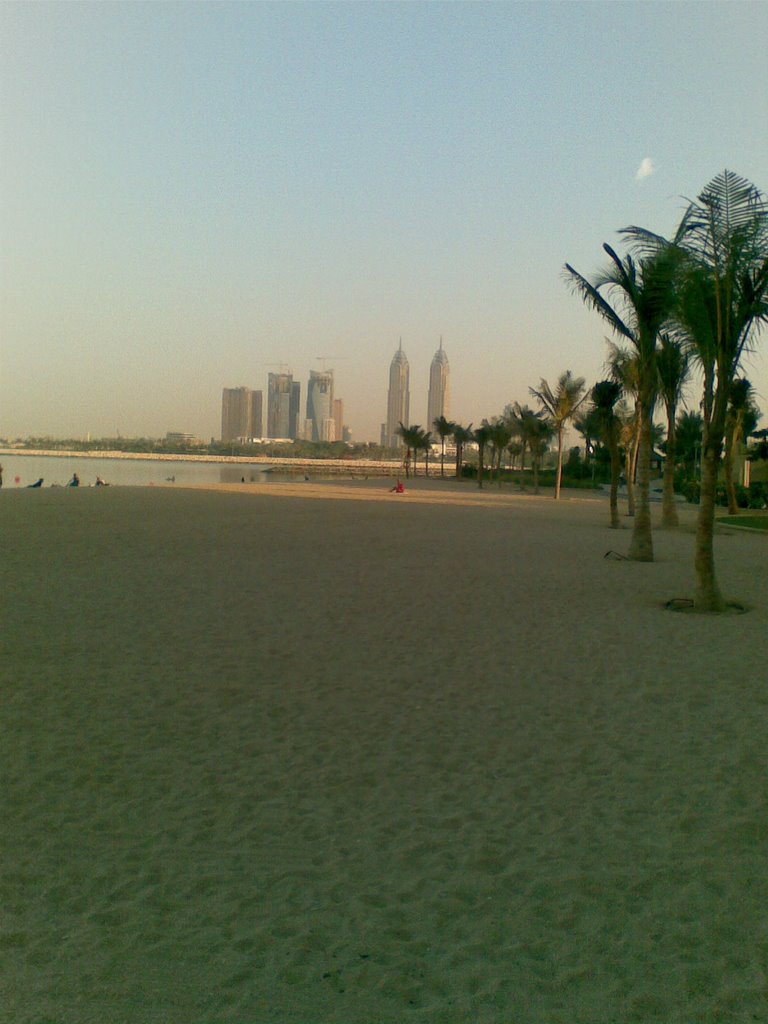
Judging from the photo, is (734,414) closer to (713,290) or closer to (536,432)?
(713,290)

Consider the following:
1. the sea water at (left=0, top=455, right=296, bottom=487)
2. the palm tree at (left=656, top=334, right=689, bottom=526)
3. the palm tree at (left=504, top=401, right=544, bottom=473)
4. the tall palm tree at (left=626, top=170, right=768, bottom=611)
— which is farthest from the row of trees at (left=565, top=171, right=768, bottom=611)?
the sea water at (left=0, top=455, right=296, bottom=487)

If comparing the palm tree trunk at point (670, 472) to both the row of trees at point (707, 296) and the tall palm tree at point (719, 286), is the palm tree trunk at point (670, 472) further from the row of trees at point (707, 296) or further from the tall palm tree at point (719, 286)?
the tall palm tree at point (719, 286)

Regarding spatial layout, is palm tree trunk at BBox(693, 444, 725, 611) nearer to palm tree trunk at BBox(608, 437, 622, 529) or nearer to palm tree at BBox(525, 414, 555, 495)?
palm tree trunk at BBox(608, 437, 622, 529)

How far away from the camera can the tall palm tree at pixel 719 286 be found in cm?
941

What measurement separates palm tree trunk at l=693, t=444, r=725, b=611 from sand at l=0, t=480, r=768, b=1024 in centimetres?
75

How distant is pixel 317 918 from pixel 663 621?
7.12m

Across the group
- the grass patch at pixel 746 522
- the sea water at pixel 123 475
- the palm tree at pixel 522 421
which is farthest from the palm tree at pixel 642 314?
the sea water at pixel 123 475

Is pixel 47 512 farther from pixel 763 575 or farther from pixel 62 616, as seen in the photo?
pixel 763 575

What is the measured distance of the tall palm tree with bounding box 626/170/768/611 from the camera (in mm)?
9406

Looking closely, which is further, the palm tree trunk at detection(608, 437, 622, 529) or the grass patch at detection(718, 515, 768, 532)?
the grass patch at detection(718, 515, 768, 532)

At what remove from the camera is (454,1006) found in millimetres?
2785

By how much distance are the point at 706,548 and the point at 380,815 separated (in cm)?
713

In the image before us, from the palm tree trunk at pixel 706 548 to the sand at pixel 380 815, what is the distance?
0.75 metres

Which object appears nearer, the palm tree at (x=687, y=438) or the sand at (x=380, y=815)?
the sand at (x=380, y=815)
